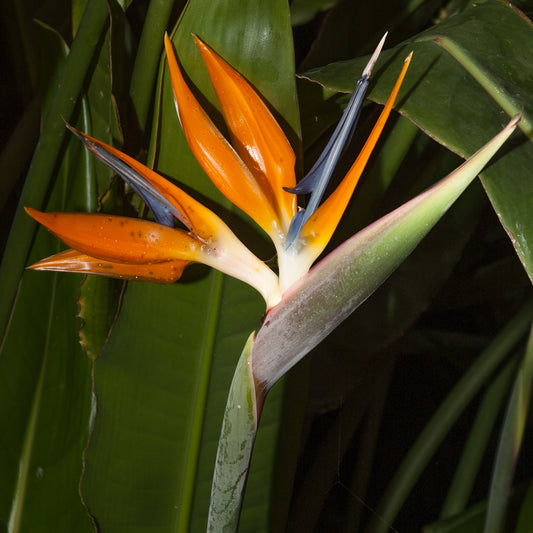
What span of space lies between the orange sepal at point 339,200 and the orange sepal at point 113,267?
90 mm

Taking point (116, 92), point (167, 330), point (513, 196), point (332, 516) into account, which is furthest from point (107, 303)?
point (332, 516)

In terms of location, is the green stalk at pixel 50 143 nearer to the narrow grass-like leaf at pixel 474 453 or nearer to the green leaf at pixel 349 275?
the green leaf at pixel 349 275

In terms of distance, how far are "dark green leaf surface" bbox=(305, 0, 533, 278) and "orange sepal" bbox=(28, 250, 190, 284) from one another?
16cm

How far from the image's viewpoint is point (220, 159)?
12.9 inches

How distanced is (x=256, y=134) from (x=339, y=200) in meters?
0.08

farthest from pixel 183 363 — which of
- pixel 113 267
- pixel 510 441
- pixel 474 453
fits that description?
pixel 474 453

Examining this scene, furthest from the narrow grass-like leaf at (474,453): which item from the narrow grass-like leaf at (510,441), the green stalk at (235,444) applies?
Answer: the green stalk at (235,444)

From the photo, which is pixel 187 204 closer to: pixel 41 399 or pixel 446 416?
pixel 41 399

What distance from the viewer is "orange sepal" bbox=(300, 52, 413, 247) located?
0.91 feet

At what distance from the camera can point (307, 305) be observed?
0.93 feet

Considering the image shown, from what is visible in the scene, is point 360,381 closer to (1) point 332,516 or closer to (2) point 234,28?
(1) point 332,516

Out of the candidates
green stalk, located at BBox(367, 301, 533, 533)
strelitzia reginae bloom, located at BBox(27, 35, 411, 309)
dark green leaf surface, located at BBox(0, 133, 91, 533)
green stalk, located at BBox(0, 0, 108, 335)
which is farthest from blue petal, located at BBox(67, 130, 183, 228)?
green stalk, located at BBox(367, 301, 533, 533)

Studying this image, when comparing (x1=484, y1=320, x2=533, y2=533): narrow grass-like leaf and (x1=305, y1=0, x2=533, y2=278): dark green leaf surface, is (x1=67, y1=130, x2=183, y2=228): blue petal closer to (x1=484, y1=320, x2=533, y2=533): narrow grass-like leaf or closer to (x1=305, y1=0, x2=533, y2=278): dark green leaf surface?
(x1=305, y1=0, x2=533, y2=278): dark green leaf surface

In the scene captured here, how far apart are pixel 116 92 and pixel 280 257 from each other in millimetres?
204
